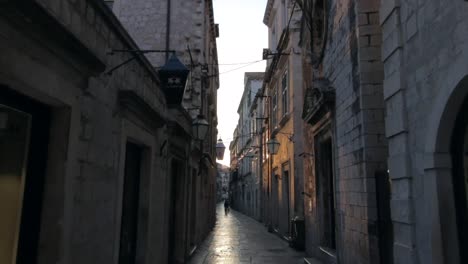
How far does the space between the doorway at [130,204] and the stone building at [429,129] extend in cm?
402

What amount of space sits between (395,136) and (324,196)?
4929mm

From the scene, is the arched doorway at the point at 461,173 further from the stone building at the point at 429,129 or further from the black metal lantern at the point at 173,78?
the black metal lantern at the point at 173,78

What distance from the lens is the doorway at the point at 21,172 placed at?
3.22m

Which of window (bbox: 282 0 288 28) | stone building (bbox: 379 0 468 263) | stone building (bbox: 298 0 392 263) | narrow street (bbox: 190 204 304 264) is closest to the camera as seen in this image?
stone building (bbox: 379 0 468 263)

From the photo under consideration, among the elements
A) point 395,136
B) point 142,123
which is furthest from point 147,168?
point 395,136

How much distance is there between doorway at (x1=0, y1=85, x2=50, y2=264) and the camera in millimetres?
3217

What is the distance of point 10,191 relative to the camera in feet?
10.8

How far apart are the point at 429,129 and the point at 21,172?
4.04 metres

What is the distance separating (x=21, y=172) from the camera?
3420mm

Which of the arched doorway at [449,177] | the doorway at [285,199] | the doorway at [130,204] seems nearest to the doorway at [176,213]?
the doorway at [130,204]

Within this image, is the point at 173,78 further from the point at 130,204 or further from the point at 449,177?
the point at 449,177

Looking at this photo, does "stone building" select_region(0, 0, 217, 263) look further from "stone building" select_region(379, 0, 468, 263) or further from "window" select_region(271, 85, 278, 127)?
"window" select_region(271, 85, 278, 127)

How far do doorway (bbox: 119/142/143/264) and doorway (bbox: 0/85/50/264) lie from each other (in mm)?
2718

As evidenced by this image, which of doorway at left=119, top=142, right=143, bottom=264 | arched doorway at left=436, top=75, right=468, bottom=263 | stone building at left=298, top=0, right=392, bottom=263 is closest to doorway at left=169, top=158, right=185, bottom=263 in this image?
doorway at left=119, top=142, right=143, bottom=264
